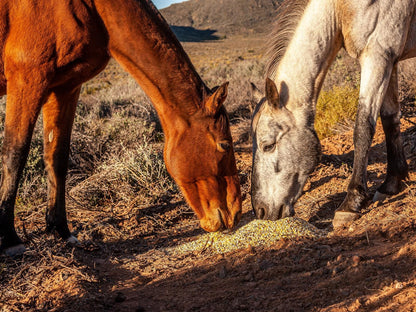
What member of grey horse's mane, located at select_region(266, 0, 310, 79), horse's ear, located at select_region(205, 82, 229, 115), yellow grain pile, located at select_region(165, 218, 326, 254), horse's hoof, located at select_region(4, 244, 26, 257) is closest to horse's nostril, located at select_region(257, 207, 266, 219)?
yellow grain pile, located at select_region(165, 218, 326, 254)

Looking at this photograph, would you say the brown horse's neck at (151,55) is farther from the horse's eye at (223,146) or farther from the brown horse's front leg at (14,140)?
the brown horse's front leg at (14,140)

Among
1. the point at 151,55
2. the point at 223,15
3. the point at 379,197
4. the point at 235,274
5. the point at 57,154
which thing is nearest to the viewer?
the point at 235,274

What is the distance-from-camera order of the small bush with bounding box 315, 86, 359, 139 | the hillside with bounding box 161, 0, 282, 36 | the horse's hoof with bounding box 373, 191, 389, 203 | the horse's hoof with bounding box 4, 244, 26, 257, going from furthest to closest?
the hillside with bounding box 161, 0, 282, 36 < the small bush with bounding box 315, 86, 359, 139 < the horse's hoof with bounding box 373, 191, 389, 203 < the horse's hoof with bounding box 4, 244, 26, 257

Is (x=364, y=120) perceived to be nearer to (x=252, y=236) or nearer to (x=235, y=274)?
(x=252, y=236)

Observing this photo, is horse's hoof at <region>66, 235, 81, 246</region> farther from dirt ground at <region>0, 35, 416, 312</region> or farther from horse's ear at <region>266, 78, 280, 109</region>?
horse's ear at <region>266, 78, 280, 109</region>

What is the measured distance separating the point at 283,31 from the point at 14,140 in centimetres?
282

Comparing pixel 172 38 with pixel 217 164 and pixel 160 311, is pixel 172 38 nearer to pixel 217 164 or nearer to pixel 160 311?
pixel 217 164

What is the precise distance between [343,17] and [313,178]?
2295 mm

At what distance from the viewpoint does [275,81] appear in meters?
4.61

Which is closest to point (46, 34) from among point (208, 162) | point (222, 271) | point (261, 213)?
point (208, 162)

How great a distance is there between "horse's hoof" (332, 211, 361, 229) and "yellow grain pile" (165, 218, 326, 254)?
8.9 inches

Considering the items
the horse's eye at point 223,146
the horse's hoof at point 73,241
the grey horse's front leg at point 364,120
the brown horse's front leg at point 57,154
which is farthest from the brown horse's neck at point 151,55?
the grey horse's front leg at point 364,120

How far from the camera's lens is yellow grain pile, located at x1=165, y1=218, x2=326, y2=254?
379 centimetres

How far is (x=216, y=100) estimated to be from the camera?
12.0 ft
